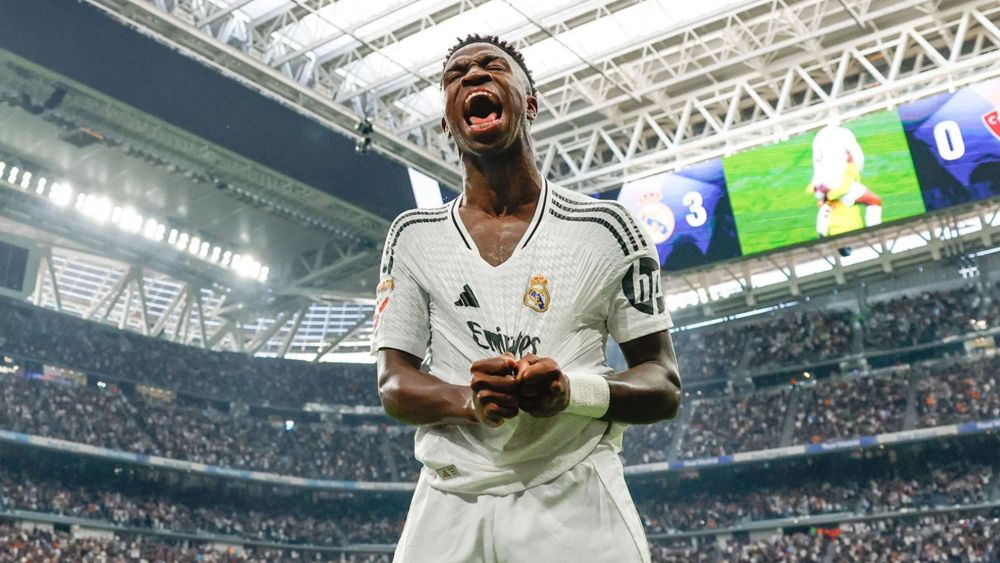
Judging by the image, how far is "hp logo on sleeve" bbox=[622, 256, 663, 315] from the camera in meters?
2.50

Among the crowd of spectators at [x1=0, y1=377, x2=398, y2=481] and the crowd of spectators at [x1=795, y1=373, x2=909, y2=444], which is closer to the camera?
the crowd of spectators at [x1=0, y1=377, x2=398, y2=481]

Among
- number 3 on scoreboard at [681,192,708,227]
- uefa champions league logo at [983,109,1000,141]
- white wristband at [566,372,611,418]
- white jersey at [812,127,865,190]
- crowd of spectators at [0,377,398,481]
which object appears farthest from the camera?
crowd of spectators at [0,377,398,481]

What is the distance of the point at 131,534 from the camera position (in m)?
33.7

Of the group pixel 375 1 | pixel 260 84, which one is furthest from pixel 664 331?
pixel 260 84

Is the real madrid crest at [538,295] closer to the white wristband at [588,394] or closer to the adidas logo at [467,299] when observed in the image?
the adidas logo at [467,299]

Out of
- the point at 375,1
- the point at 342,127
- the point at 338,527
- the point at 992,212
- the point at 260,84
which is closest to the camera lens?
the point at 375,1

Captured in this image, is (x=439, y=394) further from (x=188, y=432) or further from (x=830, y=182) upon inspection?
(x=188, y=432)

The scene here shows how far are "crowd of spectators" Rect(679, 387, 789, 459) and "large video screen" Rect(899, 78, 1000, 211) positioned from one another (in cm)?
1225

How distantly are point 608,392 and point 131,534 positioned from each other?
114ft

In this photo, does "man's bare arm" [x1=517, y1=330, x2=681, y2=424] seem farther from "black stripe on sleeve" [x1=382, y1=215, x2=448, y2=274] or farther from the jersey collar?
"black stripe on sleeve" [x1=382, y1=215, x2=448, y2=274]

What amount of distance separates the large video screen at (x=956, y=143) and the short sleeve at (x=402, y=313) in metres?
26.2

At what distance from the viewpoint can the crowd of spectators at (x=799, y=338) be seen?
122 feet

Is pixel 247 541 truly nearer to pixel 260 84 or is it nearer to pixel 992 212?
pixel 260 84

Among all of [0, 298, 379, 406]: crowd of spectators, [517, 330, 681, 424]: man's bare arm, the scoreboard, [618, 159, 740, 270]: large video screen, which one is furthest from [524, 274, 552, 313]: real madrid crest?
[0, 298, 379, 406]: crowd of spectators
